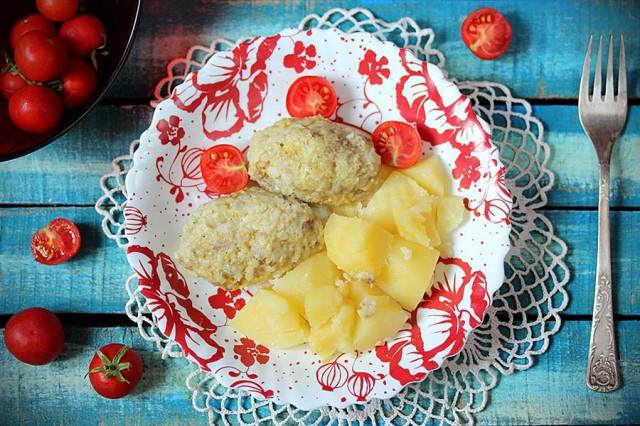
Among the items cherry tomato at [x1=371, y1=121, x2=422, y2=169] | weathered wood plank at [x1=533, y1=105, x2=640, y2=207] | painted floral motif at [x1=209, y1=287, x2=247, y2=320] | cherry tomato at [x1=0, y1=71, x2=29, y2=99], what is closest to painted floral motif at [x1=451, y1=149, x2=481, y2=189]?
cherry tomato at [x1=371, y1=121, x2=422, y2=169]

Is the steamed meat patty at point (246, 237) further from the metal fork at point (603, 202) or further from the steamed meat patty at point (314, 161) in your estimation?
the metal fork at point (603, 202)

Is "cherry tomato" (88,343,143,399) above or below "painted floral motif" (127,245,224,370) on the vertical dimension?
below

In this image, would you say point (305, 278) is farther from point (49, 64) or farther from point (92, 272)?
point (49, 64)

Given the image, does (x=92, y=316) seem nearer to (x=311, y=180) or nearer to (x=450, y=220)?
(x=311, y=180)

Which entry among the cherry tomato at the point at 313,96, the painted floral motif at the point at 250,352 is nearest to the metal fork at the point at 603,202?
the cherry tomato at the point at 313,96

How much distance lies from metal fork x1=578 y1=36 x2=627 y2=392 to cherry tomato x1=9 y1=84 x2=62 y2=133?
7.04ft

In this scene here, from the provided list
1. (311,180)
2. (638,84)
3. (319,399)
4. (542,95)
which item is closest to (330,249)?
(311,180)

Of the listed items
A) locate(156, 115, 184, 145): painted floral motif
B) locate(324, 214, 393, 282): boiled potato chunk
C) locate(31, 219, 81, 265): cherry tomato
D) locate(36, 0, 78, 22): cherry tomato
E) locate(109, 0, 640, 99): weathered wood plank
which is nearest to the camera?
locate(324, 214, 393, 282): boiled potato chunk

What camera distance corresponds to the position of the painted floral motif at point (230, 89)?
7.65 ft

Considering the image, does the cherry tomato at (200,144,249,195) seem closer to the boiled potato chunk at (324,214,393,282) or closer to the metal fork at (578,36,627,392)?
the boiled potato chunk at (324,214,393,282)

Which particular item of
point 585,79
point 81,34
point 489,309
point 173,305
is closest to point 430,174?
point 489,309

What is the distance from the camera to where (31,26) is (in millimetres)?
2260

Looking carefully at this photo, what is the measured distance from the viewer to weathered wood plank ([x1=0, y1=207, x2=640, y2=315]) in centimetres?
250

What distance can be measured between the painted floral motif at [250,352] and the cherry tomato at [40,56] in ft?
4.11
